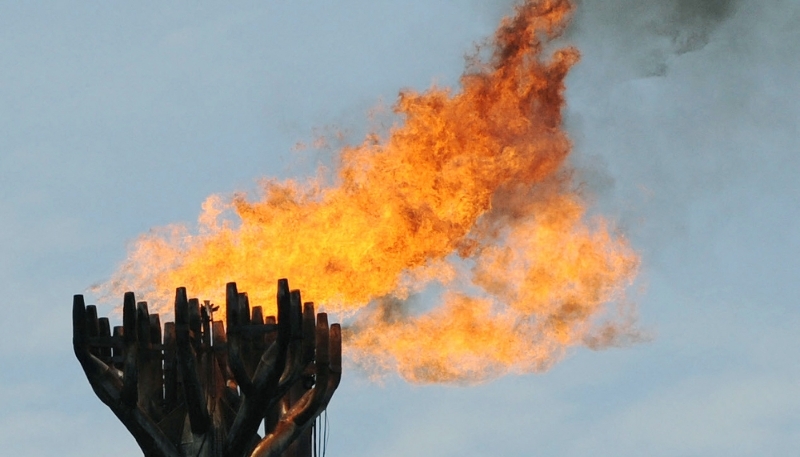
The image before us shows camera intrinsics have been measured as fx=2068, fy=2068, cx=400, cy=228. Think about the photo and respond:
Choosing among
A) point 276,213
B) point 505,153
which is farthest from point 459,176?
point 276,213

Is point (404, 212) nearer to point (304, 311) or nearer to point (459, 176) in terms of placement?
point (459, 176)

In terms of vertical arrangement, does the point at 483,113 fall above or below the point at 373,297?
above

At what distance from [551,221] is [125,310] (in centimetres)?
1208

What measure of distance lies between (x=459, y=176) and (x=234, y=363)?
29.2 ft

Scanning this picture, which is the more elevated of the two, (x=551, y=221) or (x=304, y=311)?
(x=551, y=221)

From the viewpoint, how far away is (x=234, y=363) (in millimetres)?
46250

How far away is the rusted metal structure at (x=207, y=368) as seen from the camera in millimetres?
46469

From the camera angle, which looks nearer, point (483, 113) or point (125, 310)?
point (125, 310)

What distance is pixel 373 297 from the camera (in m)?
51.7

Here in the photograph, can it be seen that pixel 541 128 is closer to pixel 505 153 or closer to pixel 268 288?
pixel 505 153

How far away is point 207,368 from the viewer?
47.3 meters

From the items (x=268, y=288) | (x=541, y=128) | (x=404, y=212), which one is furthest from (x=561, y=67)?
(x=268, y=288)

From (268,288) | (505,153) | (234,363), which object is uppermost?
(505,153)

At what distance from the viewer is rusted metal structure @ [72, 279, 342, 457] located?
152 ft
